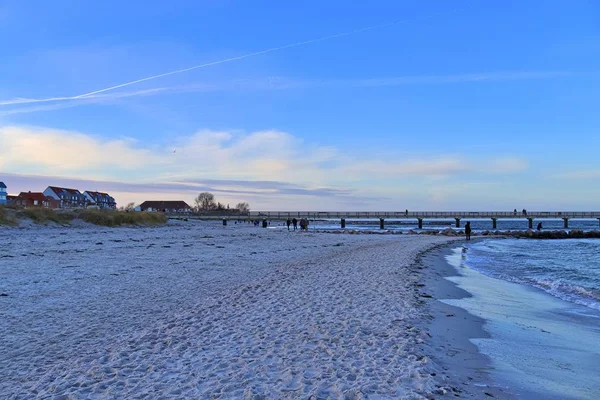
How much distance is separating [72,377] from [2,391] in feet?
2.17

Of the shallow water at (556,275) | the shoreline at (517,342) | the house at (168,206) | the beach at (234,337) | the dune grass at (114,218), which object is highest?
the house at (168,206)

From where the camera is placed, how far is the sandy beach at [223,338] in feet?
16.1

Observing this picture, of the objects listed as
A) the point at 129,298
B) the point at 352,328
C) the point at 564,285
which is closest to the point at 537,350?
the point at 352,328

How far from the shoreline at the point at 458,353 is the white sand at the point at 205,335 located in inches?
9.8

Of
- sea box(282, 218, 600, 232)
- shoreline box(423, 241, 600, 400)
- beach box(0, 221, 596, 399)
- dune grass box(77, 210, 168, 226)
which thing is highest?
dune grass box(77, 210, 168, 226)

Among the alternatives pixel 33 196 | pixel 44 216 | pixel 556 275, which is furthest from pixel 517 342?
pixel 33 196

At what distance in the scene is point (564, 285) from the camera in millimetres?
14758

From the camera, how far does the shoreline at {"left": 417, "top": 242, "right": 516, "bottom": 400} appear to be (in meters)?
4.97

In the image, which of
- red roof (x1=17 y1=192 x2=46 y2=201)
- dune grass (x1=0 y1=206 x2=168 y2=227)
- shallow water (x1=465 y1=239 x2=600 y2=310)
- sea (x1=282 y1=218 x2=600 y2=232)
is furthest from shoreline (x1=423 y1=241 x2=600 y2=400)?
red roof (x1=17 y1=192 x2=46 y2=201)

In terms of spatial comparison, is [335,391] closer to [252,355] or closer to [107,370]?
[252,355]

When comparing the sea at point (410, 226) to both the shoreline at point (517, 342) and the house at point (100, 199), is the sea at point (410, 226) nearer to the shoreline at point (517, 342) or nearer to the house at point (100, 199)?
the shoreline at point (517, 342)

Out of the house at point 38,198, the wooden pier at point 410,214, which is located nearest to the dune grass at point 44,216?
the wooden pier at point 410,214

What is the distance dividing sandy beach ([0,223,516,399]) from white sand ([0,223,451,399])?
0.02 m

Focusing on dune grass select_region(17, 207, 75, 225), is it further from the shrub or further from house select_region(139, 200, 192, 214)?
house select_region(139, 200, 192, 214)
